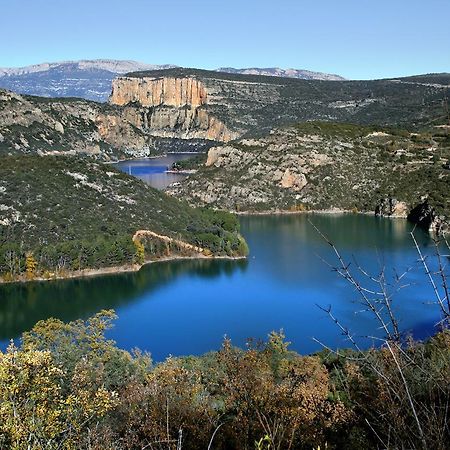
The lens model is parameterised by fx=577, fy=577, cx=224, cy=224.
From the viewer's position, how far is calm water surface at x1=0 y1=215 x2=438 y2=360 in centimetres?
2473

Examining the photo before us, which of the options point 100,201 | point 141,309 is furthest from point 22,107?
point 141,309

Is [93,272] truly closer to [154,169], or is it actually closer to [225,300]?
[225,300]

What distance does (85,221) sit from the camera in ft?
128

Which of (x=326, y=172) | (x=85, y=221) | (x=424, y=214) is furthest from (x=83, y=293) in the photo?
(x=326, y=172)

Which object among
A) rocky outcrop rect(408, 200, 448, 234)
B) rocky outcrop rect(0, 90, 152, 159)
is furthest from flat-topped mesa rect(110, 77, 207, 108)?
rocky outcrop rect(408, 200, 448, 234)

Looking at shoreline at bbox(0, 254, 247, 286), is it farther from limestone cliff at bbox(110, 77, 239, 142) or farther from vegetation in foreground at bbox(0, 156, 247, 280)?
limestone cliff at bbox(110, 77, 239, 142)

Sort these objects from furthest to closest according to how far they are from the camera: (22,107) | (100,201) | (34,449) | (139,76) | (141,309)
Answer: (139,76)
(22,107)
(100,201)
(141,309)
(34,449)

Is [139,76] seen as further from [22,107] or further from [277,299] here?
[277,299]

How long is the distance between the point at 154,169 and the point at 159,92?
42967mm

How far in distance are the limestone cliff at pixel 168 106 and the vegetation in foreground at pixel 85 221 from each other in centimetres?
7473

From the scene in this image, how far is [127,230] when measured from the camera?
128ft

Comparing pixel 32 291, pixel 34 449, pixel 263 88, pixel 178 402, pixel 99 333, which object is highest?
pixel 263 88

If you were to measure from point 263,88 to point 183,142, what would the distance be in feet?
66.2

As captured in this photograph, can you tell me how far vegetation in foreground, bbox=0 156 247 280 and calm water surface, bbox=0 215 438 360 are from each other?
1.40 m
